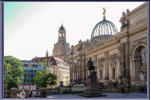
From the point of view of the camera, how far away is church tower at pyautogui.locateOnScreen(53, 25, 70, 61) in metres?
112

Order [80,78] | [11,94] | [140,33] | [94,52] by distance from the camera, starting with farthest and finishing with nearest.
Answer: [80,78] < [94,52] < [140,33] < [11,94]

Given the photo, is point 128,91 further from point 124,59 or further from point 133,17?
point 133,17

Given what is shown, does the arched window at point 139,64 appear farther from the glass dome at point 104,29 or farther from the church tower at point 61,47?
the church tower at point 61,47

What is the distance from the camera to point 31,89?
27.0 metres

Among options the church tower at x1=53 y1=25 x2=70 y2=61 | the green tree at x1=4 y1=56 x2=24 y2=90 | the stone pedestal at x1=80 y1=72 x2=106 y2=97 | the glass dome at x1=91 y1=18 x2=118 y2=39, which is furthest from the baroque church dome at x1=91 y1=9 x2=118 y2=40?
the church tower at x1=53 y1=25 x2=70 y2=61

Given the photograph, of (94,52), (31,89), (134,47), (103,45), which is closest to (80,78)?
(94,52)

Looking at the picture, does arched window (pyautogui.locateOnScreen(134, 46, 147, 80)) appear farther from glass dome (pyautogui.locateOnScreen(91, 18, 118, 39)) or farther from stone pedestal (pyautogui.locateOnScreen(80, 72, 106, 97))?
glass dome (pyautogui.locateOnScreen(91, 18, 118, 39))

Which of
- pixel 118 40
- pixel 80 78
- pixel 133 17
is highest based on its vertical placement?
pixel 133 17

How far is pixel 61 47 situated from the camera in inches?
4444

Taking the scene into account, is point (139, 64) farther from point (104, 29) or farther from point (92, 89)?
point (104, 29)

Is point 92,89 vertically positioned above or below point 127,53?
below

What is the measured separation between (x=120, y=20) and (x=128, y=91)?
1307cm

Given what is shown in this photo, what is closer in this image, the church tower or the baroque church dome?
the baroque church dome

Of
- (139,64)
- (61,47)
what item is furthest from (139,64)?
(61,47)
